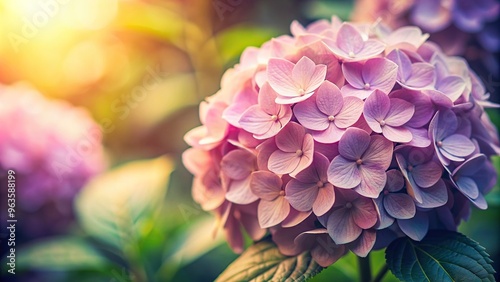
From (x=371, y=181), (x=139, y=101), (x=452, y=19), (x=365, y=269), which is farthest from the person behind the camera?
(x=139, y=101)

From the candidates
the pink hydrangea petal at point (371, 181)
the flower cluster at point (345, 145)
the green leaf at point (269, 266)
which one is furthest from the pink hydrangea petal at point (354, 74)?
the green leaf at point (269, 266)

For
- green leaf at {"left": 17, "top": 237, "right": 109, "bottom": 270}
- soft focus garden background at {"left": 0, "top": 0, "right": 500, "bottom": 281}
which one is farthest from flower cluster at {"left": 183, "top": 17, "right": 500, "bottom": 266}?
green leaf at {"left": 17, "top": 237, "right": 109, "bottom": 270}

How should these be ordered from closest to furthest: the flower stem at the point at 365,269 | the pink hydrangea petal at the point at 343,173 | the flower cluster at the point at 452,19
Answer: the pink hydrangea petal at the point at 343,173 → the flower stem at the point at 365,269 → the flower cluster at the point at 452,19

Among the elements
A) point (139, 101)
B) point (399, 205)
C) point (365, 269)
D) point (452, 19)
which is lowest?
point (365, 269)

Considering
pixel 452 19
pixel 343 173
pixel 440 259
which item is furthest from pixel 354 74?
pixel 452 19

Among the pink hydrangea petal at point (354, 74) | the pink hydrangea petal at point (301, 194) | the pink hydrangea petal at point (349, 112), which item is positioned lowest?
the pink hydrangea petal at point (301, 194)

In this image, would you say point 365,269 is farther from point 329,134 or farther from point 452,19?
point 452,19

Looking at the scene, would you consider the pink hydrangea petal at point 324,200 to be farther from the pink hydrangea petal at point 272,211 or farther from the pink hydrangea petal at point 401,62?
the pink hydrangea petal at point 401,62

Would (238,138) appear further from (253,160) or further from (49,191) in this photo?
(49,191)
